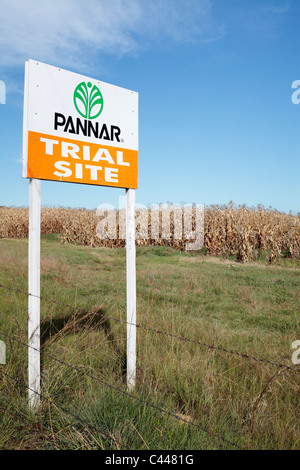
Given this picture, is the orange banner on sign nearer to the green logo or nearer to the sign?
the sign

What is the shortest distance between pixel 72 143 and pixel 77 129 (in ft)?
0.47

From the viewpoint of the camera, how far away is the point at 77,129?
318 centimetres

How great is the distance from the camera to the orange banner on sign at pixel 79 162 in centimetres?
291

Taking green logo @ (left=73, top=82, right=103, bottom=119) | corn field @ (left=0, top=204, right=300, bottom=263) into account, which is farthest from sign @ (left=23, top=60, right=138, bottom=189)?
corn field @ (left=0, top=204, right=300, bottom=263)

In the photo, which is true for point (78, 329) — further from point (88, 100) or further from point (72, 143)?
point (88, 100)

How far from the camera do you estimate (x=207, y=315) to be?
596cm

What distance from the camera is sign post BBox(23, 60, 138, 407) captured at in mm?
2900

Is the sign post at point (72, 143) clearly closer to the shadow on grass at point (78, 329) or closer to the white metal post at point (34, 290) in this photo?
the white metal post at point (34, 290)
